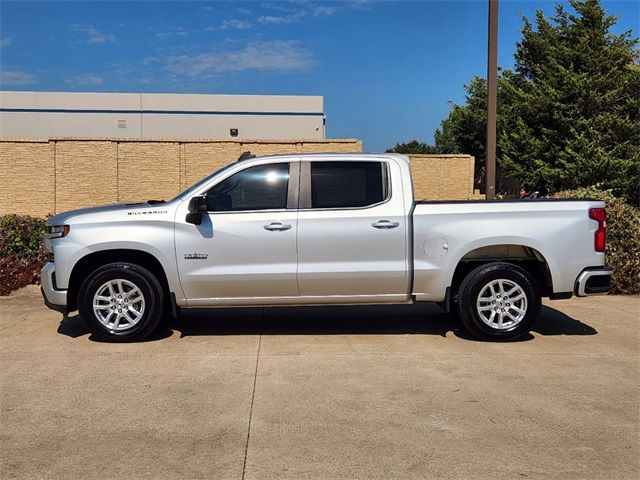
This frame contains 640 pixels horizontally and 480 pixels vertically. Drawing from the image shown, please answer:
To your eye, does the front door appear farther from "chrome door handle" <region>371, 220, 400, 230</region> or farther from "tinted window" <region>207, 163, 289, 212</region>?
"chrome door handle" <region>371, 220, 400, 230</region>

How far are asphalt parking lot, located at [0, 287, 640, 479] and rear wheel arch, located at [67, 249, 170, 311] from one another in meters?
0.55

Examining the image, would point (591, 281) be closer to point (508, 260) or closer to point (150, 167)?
point (508, 260)

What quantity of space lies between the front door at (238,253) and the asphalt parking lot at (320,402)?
57 cm

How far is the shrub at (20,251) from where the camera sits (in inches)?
371

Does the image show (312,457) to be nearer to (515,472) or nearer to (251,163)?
(515,472)

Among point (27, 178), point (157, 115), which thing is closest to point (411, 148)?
point (157, 115)

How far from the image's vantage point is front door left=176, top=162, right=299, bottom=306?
616 cm

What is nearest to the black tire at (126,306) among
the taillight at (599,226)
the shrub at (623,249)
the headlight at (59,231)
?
the headlight at (59,231)

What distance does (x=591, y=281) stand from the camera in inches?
247

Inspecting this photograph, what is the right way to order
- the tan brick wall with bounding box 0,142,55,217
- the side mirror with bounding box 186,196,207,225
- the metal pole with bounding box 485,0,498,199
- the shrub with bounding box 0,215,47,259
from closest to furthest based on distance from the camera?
the side mirror with bounding box 186,196,207,225
the shrub with bounding box 0,215,47,259
the metal pole with bounding box 485,0,498,199
the tan brick wall with bounding box 0,142,55,217

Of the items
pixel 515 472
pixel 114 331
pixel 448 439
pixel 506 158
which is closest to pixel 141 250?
pixel 114 331

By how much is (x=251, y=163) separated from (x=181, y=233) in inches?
40.8

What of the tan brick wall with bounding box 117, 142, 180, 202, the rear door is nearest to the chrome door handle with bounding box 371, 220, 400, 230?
the rear door

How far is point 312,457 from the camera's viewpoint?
3734mm
